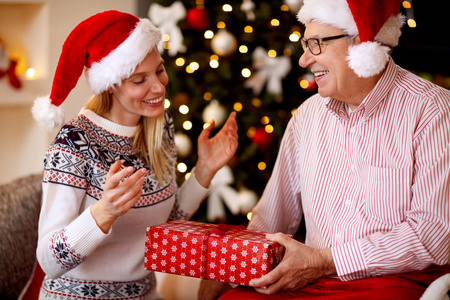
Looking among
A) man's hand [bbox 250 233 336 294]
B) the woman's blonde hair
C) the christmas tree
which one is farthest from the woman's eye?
the christmas tree

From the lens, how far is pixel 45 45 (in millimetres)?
3377

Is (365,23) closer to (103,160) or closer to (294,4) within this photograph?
(103,160)

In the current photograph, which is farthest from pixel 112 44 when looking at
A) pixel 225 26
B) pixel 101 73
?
pixel 225 26

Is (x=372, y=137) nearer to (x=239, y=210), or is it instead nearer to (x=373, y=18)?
(x=373, y=18)

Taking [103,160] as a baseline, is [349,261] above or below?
below

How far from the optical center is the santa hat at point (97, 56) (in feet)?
A: 5.90

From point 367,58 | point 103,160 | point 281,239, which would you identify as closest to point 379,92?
point 367,58

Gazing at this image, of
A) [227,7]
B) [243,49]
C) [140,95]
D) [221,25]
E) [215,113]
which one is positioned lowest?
[215,113]

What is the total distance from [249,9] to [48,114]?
166 centimetres

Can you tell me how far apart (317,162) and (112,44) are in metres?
0.80

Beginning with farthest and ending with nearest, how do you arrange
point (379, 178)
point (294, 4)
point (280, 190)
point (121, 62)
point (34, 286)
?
1. point (294, 4)
2. point (34, 286)
3. point (280, 190)
4. point (121, 62)
5. point (379, 178)

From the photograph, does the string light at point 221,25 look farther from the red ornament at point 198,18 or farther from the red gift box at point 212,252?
the red gift box at point 212,252

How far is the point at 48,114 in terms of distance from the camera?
70.9 inches

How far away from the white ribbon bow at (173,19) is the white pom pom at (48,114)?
1385 millimetres
